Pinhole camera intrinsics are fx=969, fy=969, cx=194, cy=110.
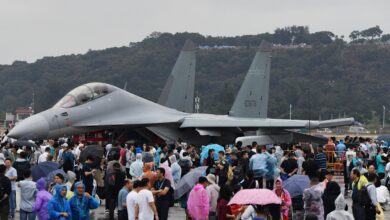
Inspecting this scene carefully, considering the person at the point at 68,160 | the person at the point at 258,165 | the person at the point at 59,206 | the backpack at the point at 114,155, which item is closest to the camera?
the person at the point at 59,206

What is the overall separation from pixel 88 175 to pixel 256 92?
25294mm

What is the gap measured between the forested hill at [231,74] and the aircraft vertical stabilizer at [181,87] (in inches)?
2140

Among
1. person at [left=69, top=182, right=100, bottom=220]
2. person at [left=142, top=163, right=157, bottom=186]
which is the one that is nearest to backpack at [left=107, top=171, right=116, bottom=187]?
person at [left=142, top=163, right=157, bottom=186]

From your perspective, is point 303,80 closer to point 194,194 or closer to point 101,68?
point 101,68

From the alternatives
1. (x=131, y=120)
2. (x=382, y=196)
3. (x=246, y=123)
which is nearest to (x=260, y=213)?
(x=382, y=196)

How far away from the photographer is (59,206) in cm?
1390

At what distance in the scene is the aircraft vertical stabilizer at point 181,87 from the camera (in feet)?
145

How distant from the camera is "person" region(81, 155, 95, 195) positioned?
18.6m

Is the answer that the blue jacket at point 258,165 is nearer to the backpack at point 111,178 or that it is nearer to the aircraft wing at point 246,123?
the backpack at point 111,178

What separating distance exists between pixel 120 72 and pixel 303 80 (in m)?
26.2

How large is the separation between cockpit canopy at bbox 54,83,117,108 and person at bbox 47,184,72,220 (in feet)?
66.4

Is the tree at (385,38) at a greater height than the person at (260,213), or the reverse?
the tree at (385,38)

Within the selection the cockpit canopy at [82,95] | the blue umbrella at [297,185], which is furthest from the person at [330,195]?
the cockpit canopy at [82,95]

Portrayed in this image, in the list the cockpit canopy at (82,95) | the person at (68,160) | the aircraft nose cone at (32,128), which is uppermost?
the cockpit canopy at (82,95)
